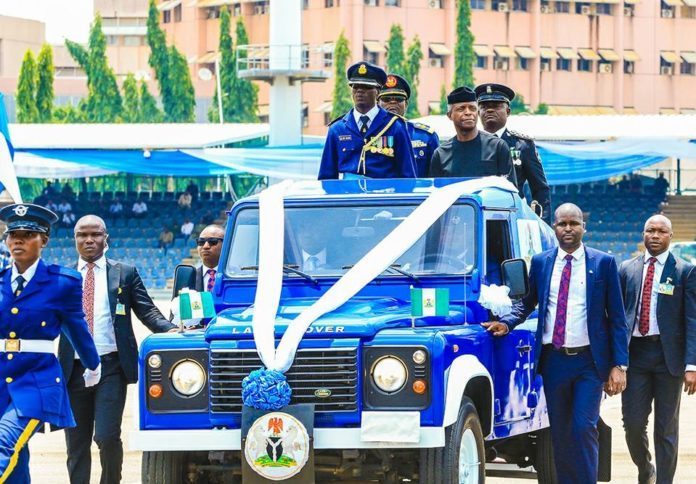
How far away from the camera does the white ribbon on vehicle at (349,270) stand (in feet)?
31.6

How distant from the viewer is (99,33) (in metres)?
81.1

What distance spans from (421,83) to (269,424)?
3477 inches

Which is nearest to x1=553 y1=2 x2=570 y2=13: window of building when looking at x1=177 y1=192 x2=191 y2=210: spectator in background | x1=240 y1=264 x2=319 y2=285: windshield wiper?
x1=177 y1=192 x2=191 y2=210: spectator in background

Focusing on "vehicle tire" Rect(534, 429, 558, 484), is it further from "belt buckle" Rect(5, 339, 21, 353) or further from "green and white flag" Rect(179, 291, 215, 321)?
"belt buckle" Rect(5, 339, 21, 353)

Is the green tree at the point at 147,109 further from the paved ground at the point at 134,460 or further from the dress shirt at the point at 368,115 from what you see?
the dress shirt at the point at 368,115

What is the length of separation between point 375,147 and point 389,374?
3399mm

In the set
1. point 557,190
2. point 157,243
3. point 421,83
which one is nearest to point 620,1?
point 421,83

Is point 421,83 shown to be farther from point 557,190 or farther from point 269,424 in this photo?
point 269,424

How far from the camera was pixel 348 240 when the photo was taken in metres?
10.7

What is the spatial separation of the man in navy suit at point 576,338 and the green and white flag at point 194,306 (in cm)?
183

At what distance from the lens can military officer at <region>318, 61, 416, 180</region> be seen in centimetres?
1217

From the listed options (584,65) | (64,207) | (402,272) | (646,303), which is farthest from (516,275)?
(584,65)

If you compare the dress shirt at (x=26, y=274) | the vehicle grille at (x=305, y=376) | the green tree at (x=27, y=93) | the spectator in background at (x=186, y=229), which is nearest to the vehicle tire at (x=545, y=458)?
the vehicle grille at (x=305, y=376)

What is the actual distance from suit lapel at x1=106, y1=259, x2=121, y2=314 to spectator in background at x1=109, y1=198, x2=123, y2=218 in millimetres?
42802
